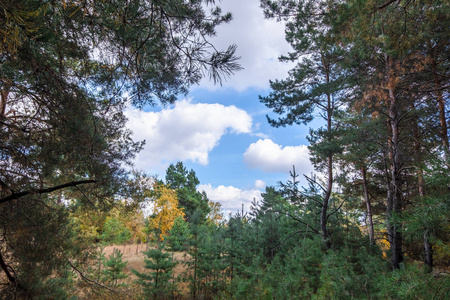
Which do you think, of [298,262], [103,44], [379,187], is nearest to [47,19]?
[103,44]

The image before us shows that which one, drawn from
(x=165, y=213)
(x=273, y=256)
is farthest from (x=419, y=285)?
(x=165, y=213)

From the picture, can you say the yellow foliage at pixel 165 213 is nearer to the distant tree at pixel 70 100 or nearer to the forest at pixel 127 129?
the forest at pixel 127 129

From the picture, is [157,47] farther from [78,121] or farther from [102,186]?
[102,186]

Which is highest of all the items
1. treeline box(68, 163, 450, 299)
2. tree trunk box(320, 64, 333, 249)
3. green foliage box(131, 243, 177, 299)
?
tree trunk box(320, 64, 333, 249)

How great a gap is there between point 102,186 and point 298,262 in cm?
458

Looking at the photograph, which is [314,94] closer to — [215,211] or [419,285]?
[419,285]

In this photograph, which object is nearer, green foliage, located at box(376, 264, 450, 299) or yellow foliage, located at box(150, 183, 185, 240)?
green foliage, located at box(376, 264, 450, 299)

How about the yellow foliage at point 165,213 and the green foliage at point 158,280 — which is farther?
the yellow foliage at point 165,213

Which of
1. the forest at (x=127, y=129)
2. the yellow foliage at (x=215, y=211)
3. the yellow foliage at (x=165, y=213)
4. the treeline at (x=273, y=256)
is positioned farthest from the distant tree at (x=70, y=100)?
the yellow foliage at (x=215, y=211)

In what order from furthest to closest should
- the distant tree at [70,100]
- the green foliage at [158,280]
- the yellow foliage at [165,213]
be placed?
the yellow foliage at [165,213] < the green foliage at [158,280] < the distant tree at [70,100]

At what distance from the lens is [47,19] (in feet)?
8.36

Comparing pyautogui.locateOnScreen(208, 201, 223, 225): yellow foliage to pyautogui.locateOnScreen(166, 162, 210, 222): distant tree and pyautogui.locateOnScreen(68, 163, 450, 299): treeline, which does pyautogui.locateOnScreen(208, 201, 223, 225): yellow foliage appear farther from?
pyautogui.locateOnScreen(68, 163, 450, 299): treeline

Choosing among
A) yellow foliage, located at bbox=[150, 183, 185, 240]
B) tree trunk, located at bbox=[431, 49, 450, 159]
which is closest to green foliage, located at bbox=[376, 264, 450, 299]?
tree trunk, located at bbox=[431, 49, 450, 159]

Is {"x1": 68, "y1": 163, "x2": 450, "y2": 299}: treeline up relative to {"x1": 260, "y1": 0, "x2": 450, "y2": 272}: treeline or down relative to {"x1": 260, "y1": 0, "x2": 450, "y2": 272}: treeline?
down
